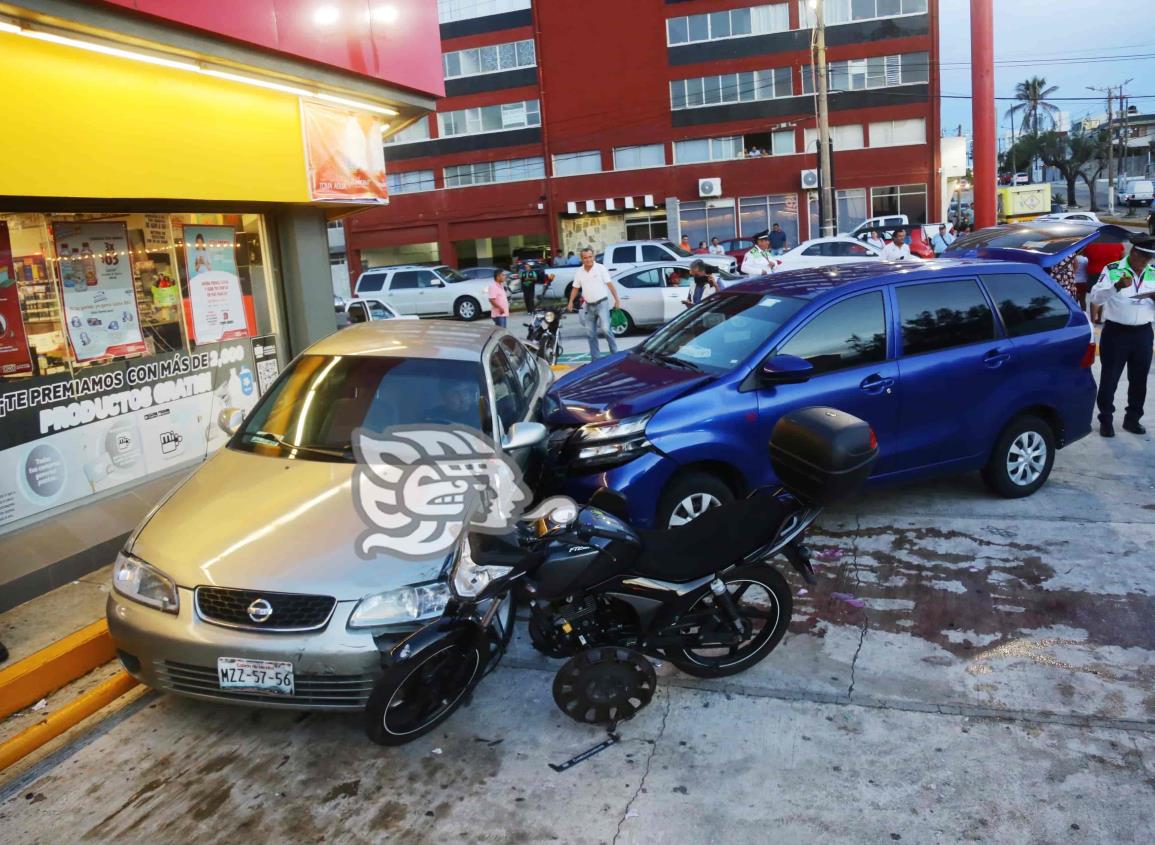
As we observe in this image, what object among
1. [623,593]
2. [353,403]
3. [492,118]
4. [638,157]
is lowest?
[623,593]

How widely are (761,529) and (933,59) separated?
140 ft

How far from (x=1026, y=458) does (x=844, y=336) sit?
1824mm

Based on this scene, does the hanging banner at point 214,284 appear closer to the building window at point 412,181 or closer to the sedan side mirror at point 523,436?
the sedan side mirror at point 523,436

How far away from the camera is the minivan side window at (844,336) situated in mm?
5691

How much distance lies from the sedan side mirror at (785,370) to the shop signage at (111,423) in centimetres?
500

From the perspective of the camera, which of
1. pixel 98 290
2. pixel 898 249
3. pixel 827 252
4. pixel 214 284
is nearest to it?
pixel 98 290

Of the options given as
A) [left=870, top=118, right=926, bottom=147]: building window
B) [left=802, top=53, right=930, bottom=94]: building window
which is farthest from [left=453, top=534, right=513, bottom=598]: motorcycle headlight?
[left=802, top=53, right=930, bottom=94]: building window

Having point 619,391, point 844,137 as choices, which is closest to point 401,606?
point 619,391

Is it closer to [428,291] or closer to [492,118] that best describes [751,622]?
[428,291]

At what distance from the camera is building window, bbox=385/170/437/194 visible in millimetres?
46878

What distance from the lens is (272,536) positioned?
13.0 ft

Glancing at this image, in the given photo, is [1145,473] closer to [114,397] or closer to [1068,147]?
[114,397]

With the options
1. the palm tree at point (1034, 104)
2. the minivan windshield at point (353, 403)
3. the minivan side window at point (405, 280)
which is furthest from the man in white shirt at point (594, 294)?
the palm tree at point (1034, 104)

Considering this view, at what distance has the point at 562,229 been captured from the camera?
148 ft
